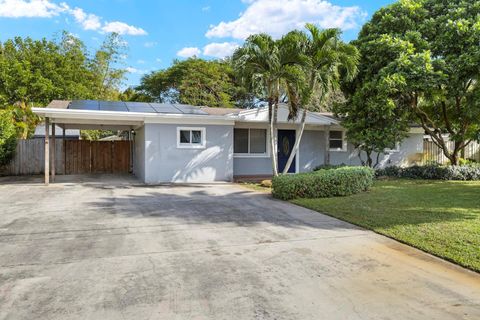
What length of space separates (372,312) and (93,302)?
259 centimetres

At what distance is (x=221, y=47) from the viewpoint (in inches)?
1325

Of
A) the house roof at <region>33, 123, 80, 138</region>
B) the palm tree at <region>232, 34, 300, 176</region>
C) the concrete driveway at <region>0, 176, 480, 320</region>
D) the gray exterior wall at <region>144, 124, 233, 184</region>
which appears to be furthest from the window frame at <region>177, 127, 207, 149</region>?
the house roof at <region>33, 123, 80, 138</region>

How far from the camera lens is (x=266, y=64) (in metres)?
10.5

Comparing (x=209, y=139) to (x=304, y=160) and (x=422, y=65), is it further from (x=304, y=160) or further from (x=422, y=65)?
(x=422, y=65)

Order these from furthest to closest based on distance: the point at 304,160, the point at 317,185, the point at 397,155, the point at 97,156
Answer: the point at 97,156 < the point at 397,155 < the point at 304,160 < the point at 317,185

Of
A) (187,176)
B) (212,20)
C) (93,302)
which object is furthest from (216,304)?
(212,20)

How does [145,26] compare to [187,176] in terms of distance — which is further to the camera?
[145,26]

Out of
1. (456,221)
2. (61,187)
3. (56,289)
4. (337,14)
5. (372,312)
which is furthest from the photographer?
(337,14)

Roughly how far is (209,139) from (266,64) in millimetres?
4049

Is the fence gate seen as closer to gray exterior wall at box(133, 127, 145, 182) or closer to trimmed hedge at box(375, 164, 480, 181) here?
gray exterior wall at box(133, 127, 145, 182)

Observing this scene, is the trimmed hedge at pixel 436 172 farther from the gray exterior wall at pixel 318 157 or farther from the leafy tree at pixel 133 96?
the leafy tree at pixel 133 96

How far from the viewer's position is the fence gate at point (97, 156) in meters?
18.0

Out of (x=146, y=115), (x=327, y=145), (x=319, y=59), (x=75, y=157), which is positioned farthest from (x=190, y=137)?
(x=75, y=157)

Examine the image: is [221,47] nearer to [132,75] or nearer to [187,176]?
[132,75]
